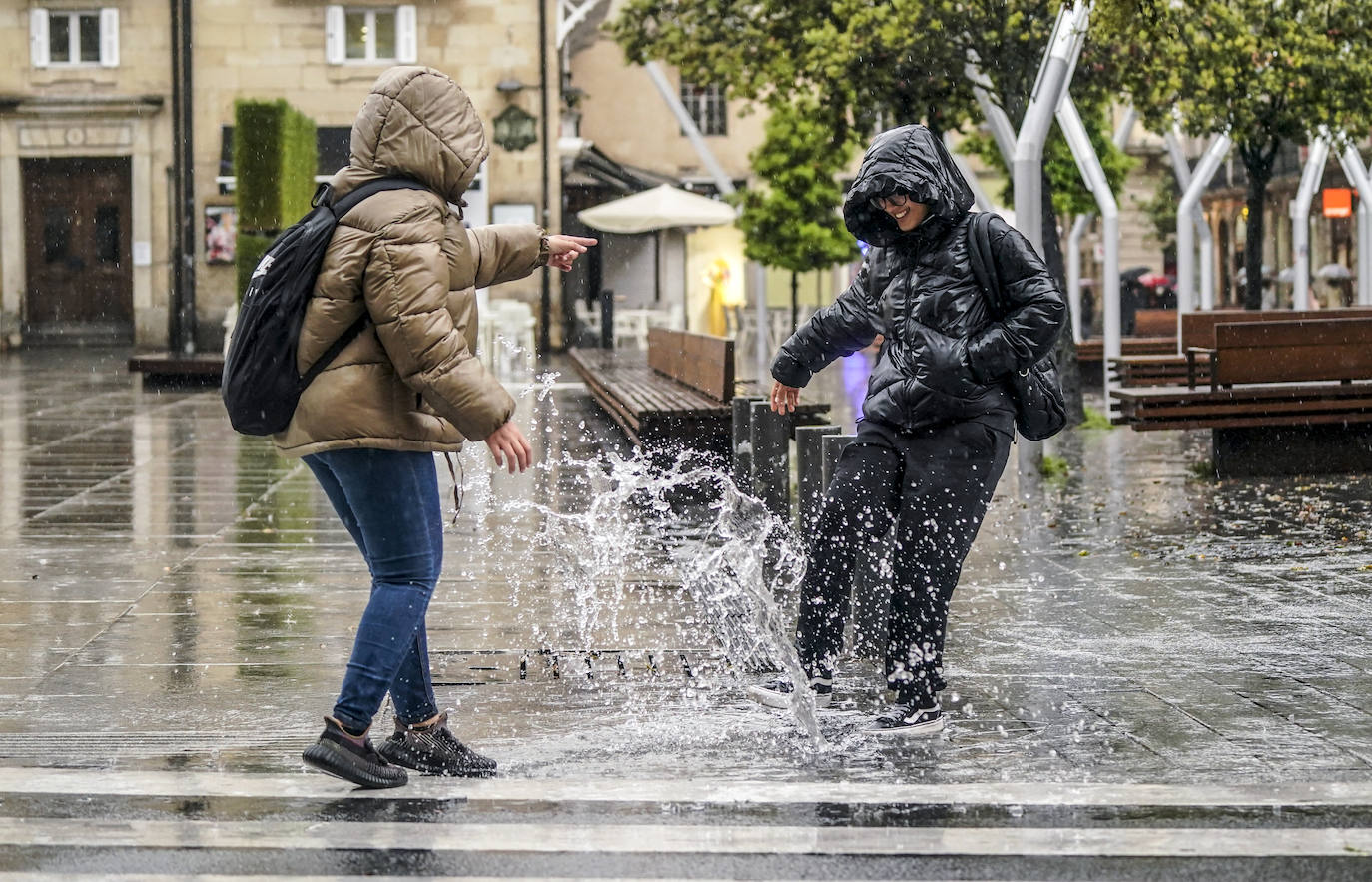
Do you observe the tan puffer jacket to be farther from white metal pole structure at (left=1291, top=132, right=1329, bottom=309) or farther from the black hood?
white metal pole structure at (left=1291, top=132, right=1329, bottom=309)

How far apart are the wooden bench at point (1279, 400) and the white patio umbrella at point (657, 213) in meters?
19.0

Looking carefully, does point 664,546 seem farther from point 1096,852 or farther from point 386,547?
point 1096,852

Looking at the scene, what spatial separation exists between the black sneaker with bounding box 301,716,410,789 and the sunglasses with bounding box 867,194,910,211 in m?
2.06

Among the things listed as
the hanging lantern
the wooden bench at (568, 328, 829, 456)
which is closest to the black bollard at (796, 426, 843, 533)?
the wooden bench at (568, 328, 829, 456)

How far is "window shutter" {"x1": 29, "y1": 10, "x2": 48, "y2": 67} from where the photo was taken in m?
35.3

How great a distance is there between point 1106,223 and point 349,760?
14.7 meters

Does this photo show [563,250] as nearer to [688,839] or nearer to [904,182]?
[904,182]

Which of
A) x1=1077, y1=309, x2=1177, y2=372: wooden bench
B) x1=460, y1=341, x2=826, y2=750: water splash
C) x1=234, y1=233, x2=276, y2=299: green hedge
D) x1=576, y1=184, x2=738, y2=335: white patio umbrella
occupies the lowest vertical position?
x1=460, y1=341, x2=826, y2=750: water splash

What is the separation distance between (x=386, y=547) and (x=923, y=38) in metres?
12.0

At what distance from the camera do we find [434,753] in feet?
17.5

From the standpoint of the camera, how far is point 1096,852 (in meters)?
4.61

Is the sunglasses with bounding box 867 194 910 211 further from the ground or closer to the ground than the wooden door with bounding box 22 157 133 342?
closer to the ground

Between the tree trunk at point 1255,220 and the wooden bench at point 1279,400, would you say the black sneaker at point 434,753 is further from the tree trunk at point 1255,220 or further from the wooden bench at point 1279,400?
the tree trunk at point 1255,220

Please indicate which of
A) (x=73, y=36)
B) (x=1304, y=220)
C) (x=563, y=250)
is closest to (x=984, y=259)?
Result: (x=563, y=250)
